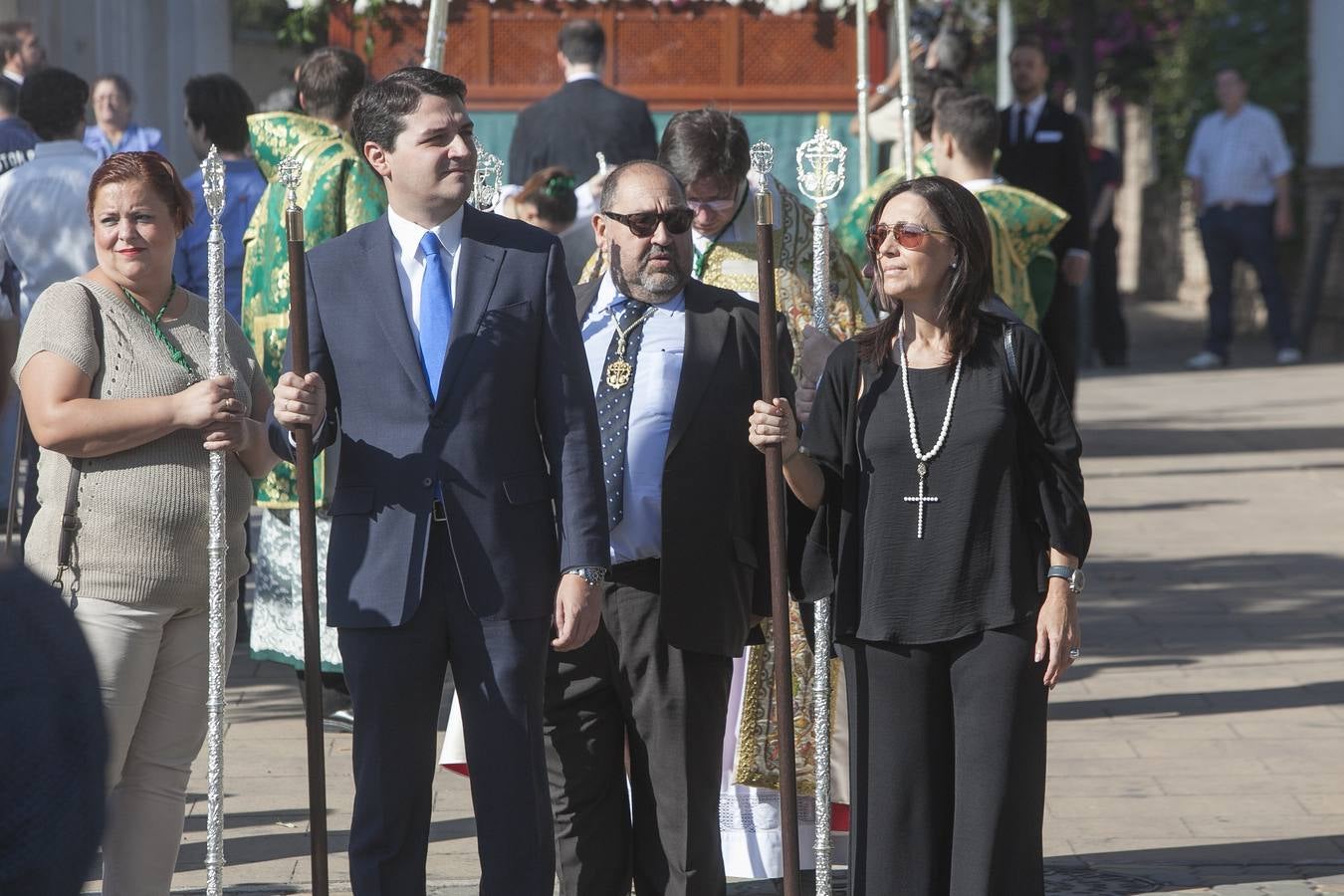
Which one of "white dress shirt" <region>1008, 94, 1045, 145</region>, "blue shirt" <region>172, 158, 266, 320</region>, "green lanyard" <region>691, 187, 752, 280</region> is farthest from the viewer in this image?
"white dress shirt" <region>1008, 94, 1045, 145</region>

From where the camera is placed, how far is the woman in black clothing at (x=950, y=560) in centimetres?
438

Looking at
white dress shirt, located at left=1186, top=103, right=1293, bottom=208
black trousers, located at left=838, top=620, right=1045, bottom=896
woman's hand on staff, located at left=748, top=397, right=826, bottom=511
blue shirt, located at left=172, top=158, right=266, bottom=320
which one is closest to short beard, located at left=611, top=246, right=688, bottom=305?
woman's hand on staff, located at left=748, top=397, right=826, bottom=511

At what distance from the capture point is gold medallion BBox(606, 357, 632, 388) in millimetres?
4910

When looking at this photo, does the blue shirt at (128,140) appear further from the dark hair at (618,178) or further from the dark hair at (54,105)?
the dark hair at (618,178)

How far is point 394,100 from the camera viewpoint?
172 inches

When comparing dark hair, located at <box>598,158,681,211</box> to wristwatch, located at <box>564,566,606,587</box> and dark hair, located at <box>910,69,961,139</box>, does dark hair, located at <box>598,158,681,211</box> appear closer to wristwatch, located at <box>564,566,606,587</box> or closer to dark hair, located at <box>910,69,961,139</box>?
wristwatch, located at <box>564,566,606,587</box>

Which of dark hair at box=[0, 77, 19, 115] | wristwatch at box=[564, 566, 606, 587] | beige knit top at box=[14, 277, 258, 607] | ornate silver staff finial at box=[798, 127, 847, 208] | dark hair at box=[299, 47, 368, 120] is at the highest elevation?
dark hair at box=[0, 77, 19, 115]

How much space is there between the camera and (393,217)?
4.45 meters

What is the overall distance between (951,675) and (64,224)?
4.61m

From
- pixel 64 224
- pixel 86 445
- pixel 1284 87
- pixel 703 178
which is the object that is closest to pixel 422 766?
pixel 86 445

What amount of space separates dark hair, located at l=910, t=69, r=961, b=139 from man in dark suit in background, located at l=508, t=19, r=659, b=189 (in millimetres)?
1202

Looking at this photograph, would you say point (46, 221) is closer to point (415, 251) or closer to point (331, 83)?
point (331, 83)

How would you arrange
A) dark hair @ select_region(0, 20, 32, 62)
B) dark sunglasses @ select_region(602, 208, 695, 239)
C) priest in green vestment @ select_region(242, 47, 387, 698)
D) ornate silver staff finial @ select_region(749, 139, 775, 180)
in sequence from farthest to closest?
dark hair @ select_region(0, 20, 32, 62) < priest in green vestment @ select_region(242, 47, 387, 698) < dark sunglasses @ select_region(602, 208, 695, 239) < ornate silver staff finial @ select_region(749, 139, 775, 180)

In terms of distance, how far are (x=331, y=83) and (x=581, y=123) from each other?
2.20 m
